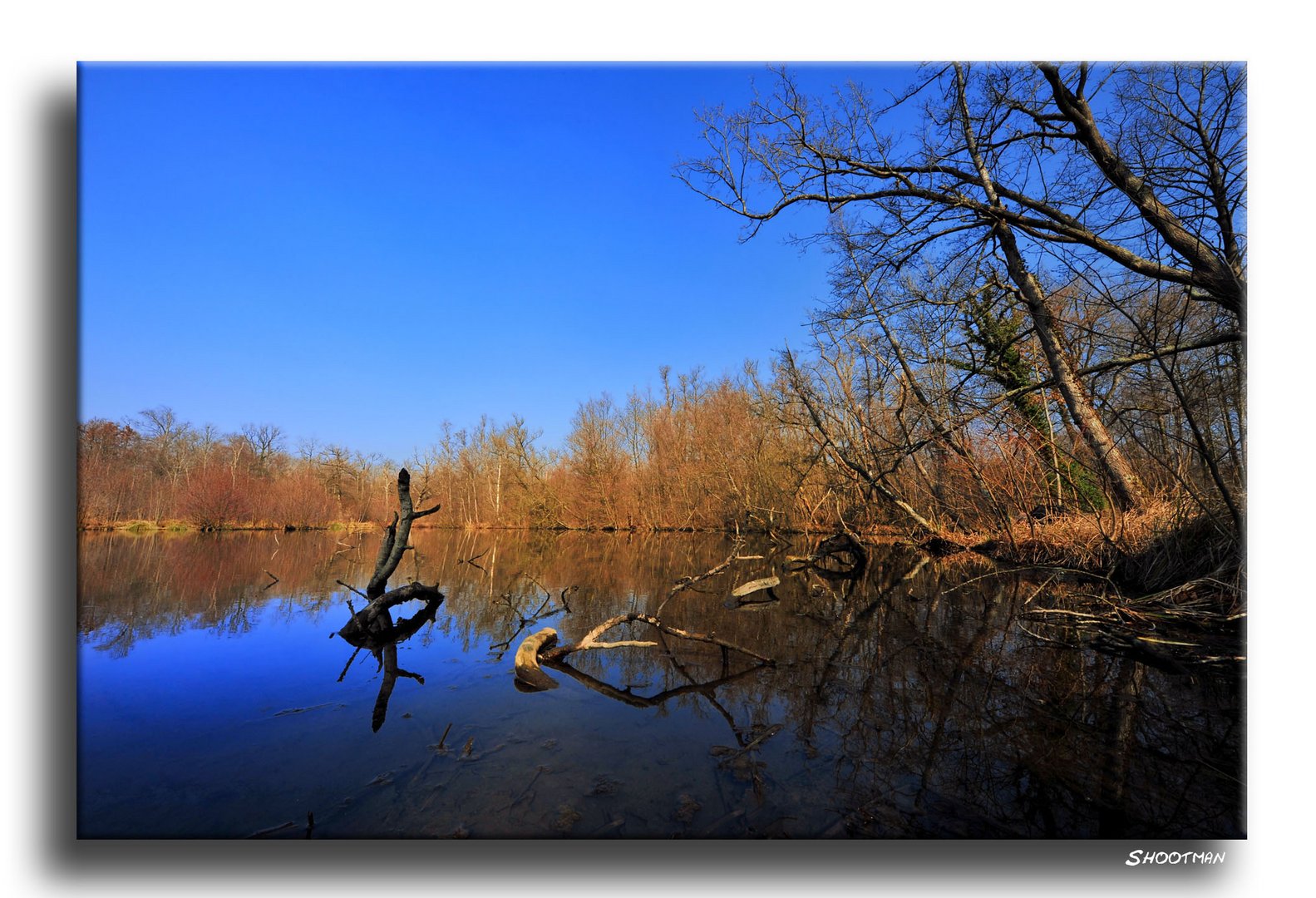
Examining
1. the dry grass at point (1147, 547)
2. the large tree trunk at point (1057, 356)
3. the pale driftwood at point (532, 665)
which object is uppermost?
the large tree trunk at point (1057, 356)

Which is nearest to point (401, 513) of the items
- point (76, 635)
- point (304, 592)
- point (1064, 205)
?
point (304, 592)

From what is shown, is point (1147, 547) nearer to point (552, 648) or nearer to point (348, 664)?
point (552, 648)

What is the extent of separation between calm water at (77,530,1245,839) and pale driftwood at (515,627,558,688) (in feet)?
0.33

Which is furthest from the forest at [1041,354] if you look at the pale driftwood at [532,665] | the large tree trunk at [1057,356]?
the pale driftwood at [532,665]

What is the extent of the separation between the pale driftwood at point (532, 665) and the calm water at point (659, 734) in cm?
10

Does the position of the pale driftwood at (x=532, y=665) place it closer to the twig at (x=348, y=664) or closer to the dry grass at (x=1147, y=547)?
the twig at (x=348, y=664)

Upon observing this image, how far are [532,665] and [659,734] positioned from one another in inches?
54.5

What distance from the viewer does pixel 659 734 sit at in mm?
2678

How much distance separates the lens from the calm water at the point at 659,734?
194 cm
